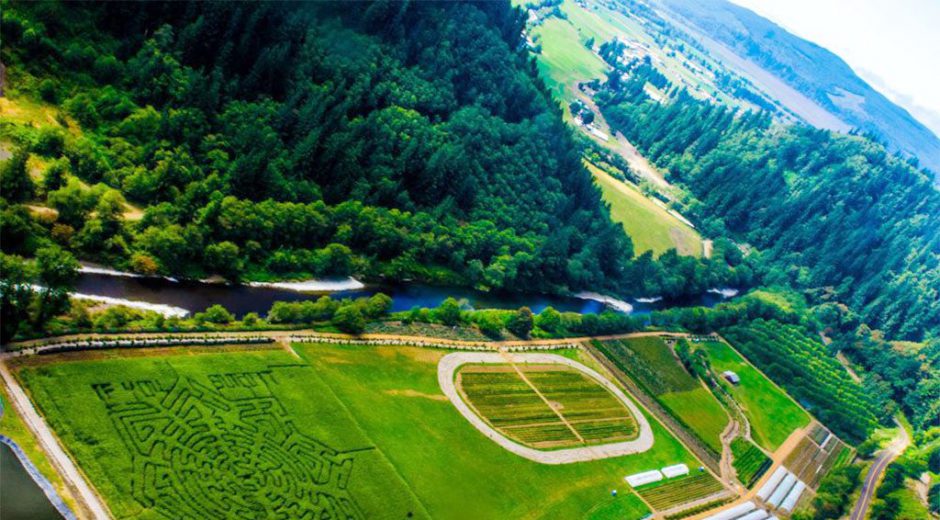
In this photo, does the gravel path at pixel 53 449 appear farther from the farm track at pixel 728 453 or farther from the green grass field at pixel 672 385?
the farm track at pixel 728 453

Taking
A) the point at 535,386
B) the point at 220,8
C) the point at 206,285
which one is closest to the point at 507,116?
the point at 220,8

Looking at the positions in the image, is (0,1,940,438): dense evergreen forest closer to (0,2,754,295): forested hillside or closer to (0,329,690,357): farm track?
(0,2,754,295): forested hillside

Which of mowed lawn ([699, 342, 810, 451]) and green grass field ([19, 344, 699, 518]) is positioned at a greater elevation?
mowed lawn ([699, 342, 810, 451])

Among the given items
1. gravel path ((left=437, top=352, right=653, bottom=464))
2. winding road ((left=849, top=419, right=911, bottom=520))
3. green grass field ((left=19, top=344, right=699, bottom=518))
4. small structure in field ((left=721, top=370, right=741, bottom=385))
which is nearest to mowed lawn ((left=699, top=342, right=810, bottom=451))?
small structure in field ((left=721, top=370, right=741, bottom=385))

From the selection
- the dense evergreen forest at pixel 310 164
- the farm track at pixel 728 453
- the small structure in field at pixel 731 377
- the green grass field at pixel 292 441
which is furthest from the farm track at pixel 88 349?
the small structure in field at pixel 731 377

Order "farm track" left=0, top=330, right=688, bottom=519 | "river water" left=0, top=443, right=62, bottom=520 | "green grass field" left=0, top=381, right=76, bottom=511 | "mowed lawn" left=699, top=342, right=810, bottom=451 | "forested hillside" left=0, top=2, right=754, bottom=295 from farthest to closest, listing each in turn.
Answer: "mowed lawn" left=699, top=342, right=810, bottom=451
"forested hillside" left=0, top=2, right=754, bottom=295
"farm track" left=0, top=330, right=688, bottom=519
"green grass field" left=0, top=381, right=76, bottom=511
"river water" left=0, top=443, right=62, bottom=520

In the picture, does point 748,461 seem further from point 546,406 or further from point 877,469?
point 546,406
